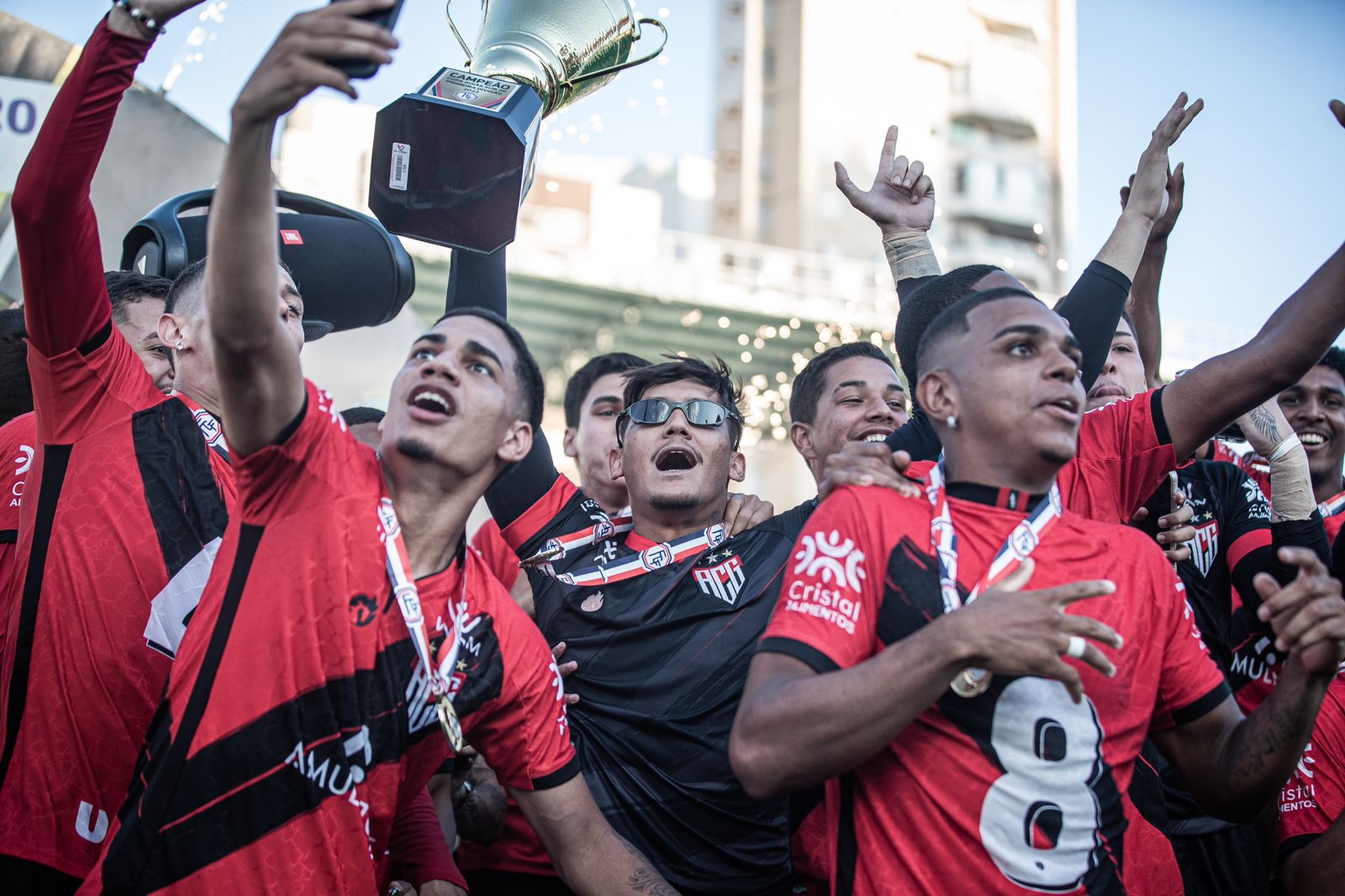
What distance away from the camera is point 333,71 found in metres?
1.97

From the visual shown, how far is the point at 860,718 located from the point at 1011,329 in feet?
3.06

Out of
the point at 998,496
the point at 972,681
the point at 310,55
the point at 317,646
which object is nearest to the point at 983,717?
the point at 972,681

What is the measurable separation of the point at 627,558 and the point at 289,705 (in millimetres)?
1340

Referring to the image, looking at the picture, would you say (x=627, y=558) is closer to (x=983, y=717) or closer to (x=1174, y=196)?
(x=983, y=717)

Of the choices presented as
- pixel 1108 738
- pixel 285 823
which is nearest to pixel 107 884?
pixel 285 823

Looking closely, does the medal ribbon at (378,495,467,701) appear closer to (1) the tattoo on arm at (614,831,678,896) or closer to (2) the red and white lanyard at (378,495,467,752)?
(2) the red and white lanyard at (378,495,467,752)

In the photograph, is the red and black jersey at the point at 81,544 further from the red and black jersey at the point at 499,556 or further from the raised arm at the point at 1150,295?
the raised arm at the point at 1150,295

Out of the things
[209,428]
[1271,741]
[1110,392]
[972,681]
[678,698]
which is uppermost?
[1110,392]

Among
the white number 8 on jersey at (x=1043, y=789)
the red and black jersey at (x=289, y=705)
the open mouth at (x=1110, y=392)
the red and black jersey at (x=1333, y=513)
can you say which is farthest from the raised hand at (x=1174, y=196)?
the red and black jersey at (x=289, y=705)

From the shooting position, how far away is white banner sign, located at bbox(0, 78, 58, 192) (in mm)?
5832

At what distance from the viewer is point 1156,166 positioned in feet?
10.8

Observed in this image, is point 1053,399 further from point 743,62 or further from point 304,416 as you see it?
point 743,62

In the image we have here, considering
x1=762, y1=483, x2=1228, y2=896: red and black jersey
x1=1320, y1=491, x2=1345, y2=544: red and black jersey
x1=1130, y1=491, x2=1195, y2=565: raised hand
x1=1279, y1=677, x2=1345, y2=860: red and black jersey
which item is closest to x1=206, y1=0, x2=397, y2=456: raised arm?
x1=762, y1=483, x2=1228, y2=896: red and black jersey

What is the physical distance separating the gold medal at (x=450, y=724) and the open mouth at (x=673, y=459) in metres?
1.47
